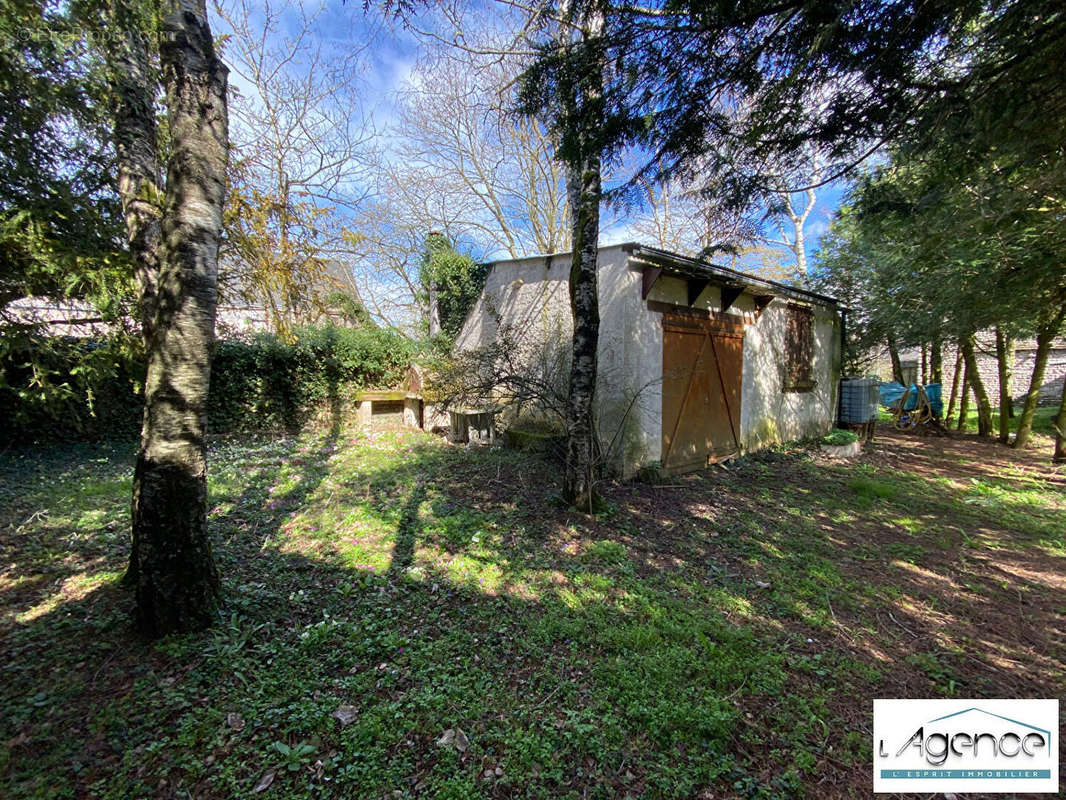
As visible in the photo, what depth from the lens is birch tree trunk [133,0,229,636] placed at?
2.26 metres

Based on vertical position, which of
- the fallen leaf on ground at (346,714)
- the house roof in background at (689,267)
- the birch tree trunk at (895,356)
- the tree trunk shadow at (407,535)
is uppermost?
the house roof in background at (689,267)

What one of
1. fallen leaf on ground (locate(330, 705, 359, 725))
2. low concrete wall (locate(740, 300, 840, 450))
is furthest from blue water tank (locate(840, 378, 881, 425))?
fallen leaf on ground (locate(330, 705, 359, 725))

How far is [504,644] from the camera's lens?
259 centimetres

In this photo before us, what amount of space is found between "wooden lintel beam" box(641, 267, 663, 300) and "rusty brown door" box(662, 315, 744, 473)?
56 centimetres

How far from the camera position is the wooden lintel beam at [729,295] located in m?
7.21

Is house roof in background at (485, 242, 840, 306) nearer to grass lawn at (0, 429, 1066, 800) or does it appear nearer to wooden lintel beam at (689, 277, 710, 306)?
wooden lintel beam at (689, 277, 710, 306)

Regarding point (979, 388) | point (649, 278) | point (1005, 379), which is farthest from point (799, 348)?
point (979, 388)

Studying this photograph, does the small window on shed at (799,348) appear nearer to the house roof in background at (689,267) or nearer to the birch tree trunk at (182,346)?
the house roof in background at (689,267)

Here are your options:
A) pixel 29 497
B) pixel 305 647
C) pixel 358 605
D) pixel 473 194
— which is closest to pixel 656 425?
pixel 358 605

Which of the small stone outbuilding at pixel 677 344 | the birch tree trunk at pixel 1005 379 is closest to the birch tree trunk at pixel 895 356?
the birch tree trunk at pixel 1005 379

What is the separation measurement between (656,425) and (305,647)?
4981 mm

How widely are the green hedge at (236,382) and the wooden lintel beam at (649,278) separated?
6.25 m

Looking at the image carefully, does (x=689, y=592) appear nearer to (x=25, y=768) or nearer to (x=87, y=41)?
(x=25, y=768)

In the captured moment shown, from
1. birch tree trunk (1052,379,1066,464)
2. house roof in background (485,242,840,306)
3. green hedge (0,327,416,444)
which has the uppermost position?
house roof in background (485,242,840,306)
